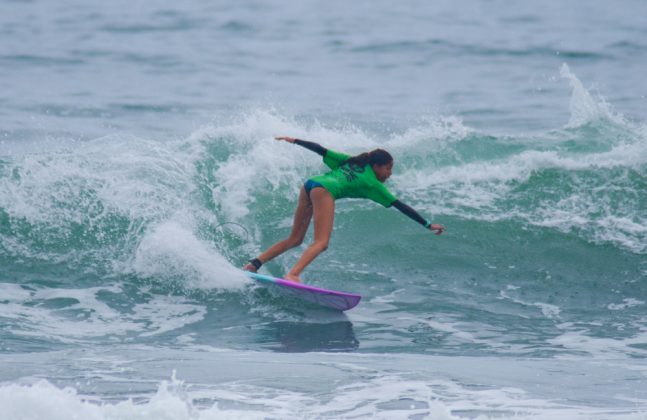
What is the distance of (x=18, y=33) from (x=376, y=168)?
18.5 m

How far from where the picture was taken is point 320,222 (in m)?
9.23

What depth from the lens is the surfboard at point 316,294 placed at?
8.92m

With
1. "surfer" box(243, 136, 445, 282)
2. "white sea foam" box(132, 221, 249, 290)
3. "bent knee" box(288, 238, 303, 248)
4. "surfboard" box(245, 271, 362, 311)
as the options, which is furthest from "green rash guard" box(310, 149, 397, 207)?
"white sea foam" box(132, 221, 249, 290)

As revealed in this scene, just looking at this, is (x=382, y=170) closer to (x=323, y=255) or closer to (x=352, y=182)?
(x=352, y=182)

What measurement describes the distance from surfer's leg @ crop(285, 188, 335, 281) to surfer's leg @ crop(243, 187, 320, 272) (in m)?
0.18

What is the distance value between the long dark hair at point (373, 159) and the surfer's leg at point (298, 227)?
60 cm

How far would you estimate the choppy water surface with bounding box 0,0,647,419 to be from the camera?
641 centimetres

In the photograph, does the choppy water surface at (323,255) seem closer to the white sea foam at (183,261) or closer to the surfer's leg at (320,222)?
the white sea foam at (183,261)

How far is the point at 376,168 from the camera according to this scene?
29.9 feet

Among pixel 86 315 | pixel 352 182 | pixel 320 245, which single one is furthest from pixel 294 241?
pixel 86 315

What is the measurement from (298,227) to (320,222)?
0.34m

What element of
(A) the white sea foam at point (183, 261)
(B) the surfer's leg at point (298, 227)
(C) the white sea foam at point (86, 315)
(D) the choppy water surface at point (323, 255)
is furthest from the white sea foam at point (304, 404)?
(A) the white sea foam at point (183, 261)

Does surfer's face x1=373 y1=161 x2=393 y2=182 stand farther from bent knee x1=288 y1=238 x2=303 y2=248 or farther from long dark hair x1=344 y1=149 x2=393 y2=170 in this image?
bent knee x1=288 y1=238 x2=303 y2=248

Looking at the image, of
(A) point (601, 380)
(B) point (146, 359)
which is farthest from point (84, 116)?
(A) point (601, 380)
